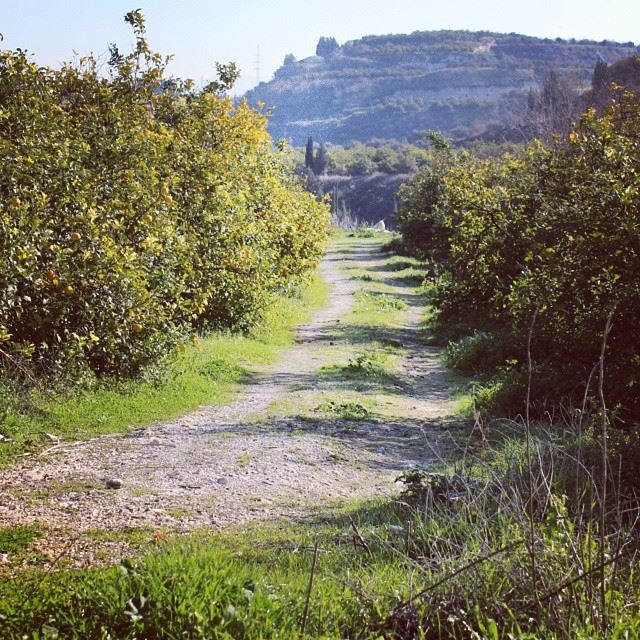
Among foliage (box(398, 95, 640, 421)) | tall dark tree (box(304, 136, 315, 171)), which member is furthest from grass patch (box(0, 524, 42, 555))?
tall dark tree (box(304, 136, 315, 171))

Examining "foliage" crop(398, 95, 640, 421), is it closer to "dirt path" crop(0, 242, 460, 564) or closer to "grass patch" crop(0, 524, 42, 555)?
"dirt path" crop(0, 242, 460, 564)

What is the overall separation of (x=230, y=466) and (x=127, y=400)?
9.40 ft

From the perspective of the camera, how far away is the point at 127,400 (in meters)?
10.6

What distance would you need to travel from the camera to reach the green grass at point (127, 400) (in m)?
8.88

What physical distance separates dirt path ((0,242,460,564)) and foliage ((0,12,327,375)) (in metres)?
1.43

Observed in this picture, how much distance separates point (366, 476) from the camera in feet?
26.9

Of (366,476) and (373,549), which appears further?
(366,476)

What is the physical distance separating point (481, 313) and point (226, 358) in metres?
6.99

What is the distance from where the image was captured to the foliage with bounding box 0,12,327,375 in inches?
369

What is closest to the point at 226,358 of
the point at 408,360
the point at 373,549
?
the point at 408,360

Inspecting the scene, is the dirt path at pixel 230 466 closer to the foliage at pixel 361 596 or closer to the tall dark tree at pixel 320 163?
the foliage at pixel 361 596

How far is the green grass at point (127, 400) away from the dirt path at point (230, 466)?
0.30m

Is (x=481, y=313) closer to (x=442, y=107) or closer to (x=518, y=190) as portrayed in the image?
(x=518, y=190)

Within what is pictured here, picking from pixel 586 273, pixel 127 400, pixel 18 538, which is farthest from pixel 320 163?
pixel 18 538
